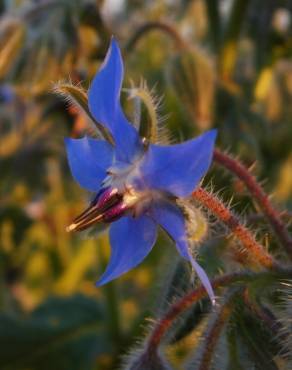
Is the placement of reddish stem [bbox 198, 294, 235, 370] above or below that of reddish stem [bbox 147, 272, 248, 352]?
below

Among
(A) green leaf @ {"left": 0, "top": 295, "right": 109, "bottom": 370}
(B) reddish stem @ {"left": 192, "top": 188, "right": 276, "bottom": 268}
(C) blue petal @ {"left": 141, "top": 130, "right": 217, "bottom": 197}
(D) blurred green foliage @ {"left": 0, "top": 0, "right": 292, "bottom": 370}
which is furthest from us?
(A) green leaf @ {"left": 0, "top": 295, "right": 109, "bottom": 370}

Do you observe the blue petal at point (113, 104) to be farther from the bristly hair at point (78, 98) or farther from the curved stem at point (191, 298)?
the curved stem at point (191, 298)

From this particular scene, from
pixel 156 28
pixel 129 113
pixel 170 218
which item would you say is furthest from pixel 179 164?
pixel 156 28

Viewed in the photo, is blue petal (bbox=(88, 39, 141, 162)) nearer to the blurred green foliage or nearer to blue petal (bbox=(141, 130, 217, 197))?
blue petal (bbox=(141, 130, 217, 197))

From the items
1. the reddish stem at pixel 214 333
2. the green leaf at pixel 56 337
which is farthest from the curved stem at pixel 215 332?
the green leaf at pixel 56 337

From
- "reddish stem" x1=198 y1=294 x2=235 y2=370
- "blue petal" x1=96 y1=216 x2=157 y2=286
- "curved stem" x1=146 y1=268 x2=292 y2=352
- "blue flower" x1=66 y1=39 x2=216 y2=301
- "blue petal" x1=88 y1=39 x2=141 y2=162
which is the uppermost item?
"blue petal" x1=88 y1=39 x2=141 y2=162

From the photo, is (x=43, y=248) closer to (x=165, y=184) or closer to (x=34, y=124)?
(x=34, y=124)

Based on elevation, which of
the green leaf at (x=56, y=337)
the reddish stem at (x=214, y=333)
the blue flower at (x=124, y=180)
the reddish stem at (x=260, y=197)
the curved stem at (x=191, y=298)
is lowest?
the green leaf at (x=56, y=337)

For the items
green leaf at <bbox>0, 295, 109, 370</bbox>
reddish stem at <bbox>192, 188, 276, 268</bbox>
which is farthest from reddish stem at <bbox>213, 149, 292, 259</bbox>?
green leaf at <bbox>0, 295, 109, 370</bbox>
